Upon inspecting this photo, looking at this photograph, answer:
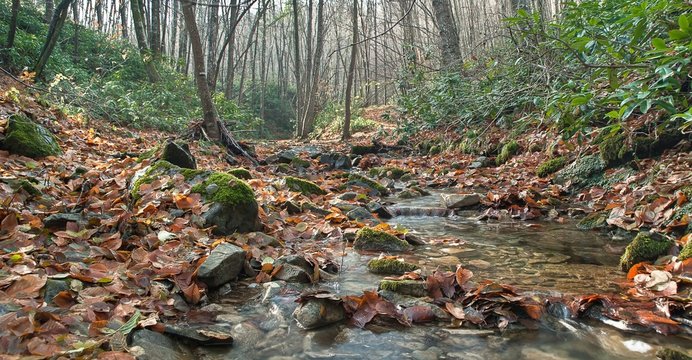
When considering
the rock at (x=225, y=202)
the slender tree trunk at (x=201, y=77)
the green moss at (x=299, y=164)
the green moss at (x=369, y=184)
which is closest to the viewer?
the rock at (x=225, y=202)

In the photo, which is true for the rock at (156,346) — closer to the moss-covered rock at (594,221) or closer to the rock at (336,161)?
the moss-covered rock at (594,221)

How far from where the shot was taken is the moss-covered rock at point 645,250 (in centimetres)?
296

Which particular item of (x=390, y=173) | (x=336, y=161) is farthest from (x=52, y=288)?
(x=336, y=161)

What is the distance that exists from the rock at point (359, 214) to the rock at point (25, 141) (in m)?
3.37

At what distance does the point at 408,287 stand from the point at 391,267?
0.48 meters

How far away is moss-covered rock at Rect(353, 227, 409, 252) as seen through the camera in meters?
3.80

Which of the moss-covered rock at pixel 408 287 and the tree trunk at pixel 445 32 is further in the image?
the tree trunk at pixel 445 32

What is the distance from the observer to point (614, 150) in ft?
17.5

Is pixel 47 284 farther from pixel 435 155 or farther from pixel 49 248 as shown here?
pixel 435 155

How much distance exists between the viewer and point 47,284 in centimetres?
216

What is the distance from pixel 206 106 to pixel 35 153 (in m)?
4.58

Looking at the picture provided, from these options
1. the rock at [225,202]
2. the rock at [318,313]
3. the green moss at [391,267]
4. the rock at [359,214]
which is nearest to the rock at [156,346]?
the rock at [318,313]

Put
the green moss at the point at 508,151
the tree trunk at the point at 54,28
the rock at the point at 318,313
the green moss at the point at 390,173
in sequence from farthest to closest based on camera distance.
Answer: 1. the green moss at the point at 390,173
2. the tree trunk at the point at 54,28
3. the green moss at the point at 508,151
4. the rock at the point at 318,313

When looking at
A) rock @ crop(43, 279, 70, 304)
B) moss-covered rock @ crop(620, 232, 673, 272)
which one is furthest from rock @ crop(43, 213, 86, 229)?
moss-covered rock @ crop(620, 232, 673, 272)
